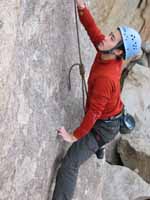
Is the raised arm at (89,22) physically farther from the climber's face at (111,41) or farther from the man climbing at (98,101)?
the climber's face at (111,41)

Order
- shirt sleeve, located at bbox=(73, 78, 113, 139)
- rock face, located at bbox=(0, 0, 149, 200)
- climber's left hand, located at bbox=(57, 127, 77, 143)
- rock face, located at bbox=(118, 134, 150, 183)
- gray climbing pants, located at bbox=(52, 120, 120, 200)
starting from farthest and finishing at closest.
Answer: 1. rock face, located at bbox=(118, 134, 150, 183)
2. gray climbing pants, located at bbox=(52, 120, 120, 200)
3. climber's left hand, located at bbox=(57, 127, 77, 143)
4. shirt sleeve, located at bbox=(73, 78, 113, 139)
5. rock face, located at bbox=(0, 0, 149, 200)

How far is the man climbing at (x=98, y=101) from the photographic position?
14.2ft

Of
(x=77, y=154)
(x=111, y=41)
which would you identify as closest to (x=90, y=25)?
(x=111, y=41)

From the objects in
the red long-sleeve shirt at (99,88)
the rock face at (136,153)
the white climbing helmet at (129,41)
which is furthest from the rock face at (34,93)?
the rock face at (136,153)

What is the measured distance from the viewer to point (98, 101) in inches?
169

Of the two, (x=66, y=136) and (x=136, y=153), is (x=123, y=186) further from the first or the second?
(x=66, y=136)

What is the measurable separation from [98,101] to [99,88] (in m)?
0.10

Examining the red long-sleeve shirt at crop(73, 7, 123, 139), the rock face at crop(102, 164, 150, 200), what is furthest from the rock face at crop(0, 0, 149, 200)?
the rock face at crop(102, 164, 150, 200)

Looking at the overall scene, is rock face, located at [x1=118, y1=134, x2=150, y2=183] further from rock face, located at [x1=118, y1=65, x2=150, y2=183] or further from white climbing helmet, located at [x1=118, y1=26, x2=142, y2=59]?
white climbing helmet, located at [x1=118, y1=26, x2=142, y2=59]

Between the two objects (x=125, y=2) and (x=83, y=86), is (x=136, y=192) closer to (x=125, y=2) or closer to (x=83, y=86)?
(x=83, y=86)

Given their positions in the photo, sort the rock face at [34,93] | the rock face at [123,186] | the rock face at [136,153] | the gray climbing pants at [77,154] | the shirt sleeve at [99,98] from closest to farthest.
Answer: the rock face at [34,93], the shirt sleeve at [99,98], the gray climbing pants at [77,154], the rock face at [123,186], the rock face at [136,153]

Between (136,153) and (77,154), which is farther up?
(77,154)

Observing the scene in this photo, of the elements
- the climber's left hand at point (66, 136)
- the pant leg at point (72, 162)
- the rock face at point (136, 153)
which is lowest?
the rock face at point (136, 153)

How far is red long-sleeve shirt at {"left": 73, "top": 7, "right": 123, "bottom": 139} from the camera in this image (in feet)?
14.1
